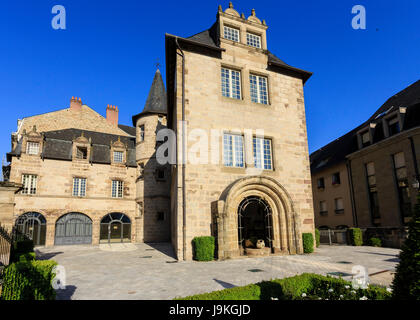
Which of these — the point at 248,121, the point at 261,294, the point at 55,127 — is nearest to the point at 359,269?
the point at 261,294

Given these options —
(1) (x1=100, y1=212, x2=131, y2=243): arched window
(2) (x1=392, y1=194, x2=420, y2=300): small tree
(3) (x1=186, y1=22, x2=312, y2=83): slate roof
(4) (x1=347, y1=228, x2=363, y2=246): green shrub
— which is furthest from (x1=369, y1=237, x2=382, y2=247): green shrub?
(1) (x1=100, y1=212, x2=131, y2=243): arched window

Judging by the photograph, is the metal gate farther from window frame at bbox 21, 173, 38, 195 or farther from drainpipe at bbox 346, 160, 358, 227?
drainpipe at bbox 346, 160, 358, 227

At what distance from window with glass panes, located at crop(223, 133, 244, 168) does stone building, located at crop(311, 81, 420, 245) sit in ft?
34.0

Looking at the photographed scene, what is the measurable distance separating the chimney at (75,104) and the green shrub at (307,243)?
1191 inches

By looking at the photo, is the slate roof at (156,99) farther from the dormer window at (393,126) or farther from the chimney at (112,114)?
the dormer window at (393,126)

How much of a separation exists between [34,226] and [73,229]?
3.14 meters

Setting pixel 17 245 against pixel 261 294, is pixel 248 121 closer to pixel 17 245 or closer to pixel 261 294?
pixel 261 294

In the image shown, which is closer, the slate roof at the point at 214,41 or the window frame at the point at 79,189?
the slate roof at the point at 214,41

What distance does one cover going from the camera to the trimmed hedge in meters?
5.07

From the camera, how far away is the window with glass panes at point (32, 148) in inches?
955

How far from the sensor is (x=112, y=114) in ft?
119

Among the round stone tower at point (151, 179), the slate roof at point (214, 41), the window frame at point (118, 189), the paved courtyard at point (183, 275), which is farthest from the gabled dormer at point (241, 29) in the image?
the window frame at point (118, 189)
